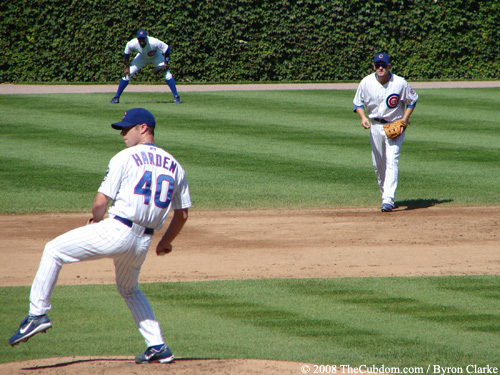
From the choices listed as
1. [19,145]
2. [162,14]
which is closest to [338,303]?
[19,145]

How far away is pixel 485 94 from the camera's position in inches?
794

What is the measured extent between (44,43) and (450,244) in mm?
16880

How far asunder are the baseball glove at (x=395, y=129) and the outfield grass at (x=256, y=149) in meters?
1.12

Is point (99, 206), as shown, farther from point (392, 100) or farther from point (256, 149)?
point (256, 149)

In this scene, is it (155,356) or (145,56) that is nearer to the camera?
(155,356)

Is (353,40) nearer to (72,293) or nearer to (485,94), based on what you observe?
(485,94)

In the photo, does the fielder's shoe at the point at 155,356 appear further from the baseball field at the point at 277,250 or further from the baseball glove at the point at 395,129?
the baseball glove at the point at 395,129

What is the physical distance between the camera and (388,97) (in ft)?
31.5

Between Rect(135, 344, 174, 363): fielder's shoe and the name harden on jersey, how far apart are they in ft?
3.76

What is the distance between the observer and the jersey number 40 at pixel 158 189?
4.54m

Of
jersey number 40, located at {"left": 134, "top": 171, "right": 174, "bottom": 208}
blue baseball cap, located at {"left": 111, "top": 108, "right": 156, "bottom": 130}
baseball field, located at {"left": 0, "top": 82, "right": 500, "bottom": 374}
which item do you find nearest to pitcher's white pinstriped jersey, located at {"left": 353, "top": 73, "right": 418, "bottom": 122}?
baseball field, located at {"left": 0, "top": 82, "right": 500, "bottom": 374}

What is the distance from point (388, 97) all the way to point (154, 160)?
18.5 feet

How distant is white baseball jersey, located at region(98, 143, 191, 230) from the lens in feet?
14.8

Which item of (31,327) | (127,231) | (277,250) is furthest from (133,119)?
(277,250)
